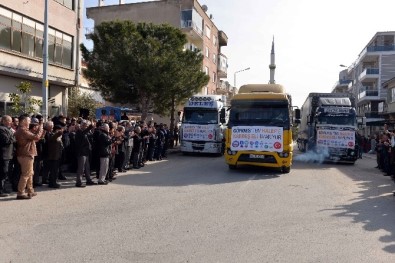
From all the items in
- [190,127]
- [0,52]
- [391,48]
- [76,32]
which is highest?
[391,48]

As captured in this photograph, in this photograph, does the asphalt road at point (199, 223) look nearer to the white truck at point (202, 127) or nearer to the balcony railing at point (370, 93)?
the white truck at point (202, 127)

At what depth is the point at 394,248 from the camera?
605cm

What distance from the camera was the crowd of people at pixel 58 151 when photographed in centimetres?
913

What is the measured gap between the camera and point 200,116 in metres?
22.1

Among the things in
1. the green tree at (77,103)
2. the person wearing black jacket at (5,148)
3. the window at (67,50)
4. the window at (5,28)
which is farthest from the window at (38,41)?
the person wearing black jacket at (5,148)

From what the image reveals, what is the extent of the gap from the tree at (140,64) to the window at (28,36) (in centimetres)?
371

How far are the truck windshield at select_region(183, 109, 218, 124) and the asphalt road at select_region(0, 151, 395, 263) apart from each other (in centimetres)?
983

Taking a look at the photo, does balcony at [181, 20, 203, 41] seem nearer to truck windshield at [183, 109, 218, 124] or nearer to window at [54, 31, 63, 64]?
window at [54, 31, 63, 64]

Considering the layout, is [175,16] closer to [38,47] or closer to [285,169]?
[38,47]

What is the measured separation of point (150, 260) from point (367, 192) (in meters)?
8.22

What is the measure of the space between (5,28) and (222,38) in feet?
137

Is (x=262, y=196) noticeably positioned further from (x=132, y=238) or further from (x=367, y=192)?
(x=132, y=238)

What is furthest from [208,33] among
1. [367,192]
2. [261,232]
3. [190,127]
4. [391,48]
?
[261,232]

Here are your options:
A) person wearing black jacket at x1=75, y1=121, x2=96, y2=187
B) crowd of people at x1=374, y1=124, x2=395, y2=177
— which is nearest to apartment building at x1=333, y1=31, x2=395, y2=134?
crowd of people at x1=374, y1=124, x2=395, y2=177
